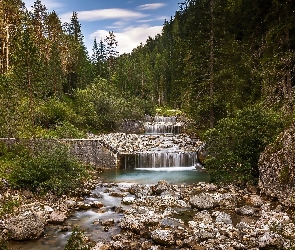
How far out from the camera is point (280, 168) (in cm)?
1569

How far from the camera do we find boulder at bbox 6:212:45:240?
1191 centimetres

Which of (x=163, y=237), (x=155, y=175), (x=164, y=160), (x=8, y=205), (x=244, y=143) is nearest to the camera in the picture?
(x=163, y=237)

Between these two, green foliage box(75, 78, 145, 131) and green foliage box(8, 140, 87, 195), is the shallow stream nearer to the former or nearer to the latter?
green foliage box(8, 140, 87, 195)

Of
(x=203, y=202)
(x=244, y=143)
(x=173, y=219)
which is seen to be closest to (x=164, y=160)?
(x=244, y=143)

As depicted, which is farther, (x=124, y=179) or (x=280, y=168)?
(x=124, y=179)

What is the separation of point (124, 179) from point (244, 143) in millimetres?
9334

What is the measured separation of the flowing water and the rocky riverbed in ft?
0.67

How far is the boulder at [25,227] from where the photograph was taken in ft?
39.1

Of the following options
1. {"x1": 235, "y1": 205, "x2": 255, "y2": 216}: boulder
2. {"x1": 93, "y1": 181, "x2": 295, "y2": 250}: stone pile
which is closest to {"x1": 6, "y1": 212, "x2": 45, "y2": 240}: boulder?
{"x1": 93, "y1": 181, "x2": 295, "y2": 250}: stone pile

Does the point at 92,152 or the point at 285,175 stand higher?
the point at 285,175

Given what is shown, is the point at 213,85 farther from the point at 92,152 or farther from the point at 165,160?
the point at 92,152

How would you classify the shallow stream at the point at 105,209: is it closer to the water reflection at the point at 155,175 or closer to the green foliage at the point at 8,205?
the water reflection at the point at 155,175

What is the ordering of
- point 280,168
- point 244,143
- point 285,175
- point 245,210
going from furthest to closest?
point 244,143, point 280,168, point 285,175, point 245,210

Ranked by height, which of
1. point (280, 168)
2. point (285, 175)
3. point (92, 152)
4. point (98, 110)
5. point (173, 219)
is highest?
point (98, 110)
